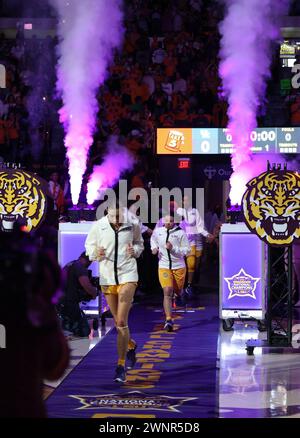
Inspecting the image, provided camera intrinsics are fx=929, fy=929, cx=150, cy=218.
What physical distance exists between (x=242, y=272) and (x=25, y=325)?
353 inches

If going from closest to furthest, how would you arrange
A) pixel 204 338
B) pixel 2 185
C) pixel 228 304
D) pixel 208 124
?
1. pixel 2 185
2. pixel 204 338
3. pixel 228 304
4. pixel 208 124

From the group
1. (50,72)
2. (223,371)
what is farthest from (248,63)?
(223,371)

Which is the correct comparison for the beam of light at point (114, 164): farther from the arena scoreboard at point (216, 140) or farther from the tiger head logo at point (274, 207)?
the tiger head logo at point (274, 207)

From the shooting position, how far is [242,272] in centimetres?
1192

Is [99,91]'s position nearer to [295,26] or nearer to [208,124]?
[208,124]

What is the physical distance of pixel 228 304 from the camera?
11.9 m

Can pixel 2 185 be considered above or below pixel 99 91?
below

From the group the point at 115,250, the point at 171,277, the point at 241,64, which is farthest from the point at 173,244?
the point at 241,64

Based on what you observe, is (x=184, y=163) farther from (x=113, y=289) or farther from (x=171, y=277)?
(x=113, y=289)

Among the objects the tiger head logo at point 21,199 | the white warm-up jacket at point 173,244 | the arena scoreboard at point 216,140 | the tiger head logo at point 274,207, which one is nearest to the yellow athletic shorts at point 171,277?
the white warm-up jacket at point 173,244

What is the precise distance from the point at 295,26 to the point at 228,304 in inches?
484

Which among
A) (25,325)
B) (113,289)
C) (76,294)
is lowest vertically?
(76,294)

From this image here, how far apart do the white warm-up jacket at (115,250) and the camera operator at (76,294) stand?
2264 mm

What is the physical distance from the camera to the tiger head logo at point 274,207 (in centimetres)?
1020
